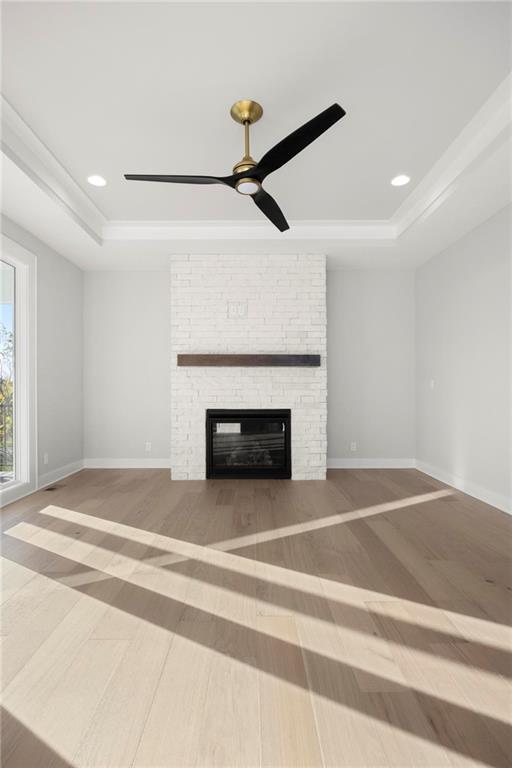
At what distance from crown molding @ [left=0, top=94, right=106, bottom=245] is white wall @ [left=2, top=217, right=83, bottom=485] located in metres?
0.59

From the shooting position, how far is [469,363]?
418 cm

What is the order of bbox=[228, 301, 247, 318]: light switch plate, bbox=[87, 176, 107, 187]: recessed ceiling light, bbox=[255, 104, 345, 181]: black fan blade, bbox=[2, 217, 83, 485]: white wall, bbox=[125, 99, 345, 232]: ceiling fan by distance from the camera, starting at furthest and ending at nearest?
bbox=[228, 301, 247, 318]: light switch plate → bbox=[2, 217, 83, 485]: white wall → bbox=[87, 176, 107, 187]: recessed ceiling light → bbox=[125, 99, 345, 232]: ceiling fan → bbox=[255, 104, 345, 181]: black fan blade

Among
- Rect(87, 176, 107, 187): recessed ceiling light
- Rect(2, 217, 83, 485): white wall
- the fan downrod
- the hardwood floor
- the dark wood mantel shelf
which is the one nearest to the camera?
the hardwood floor

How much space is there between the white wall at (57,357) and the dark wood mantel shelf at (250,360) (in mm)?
1351

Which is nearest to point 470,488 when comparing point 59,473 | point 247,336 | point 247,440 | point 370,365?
point 370,365

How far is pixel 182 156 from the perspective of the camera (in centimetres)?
318

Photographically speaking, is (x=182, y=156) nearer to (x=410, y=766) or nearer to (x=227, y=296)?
(x=227, y=296)

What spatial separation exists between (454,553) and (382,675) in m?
1.34

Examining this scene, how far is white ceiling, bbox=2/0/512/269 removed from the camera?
6.69 ft

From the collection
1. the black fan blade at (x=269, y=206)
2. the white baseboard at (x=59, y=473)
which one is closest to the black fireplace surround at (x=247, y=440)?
the white baseboard at (x=59, y=473)

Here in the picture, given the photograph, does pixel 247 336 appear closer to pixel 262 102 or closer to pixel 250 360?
pixel 250 360

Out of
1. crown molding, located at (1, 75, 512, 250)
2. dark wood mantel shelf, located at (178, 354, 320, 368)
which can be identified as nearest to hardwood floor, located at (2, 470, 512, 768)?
dark wood mantel shelf, located at (178, 354, 320, 368)

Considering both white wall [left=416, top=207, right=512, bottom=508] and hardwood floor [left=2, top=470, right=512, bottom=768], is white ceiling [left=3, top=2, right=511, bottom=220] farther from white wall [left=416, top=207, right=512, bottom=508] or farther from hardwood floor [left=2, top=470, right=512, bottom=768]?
hardwood floor [left=2, top=470, right=512, bottom=768]

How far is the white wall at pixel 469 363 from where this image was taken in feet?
12.0
